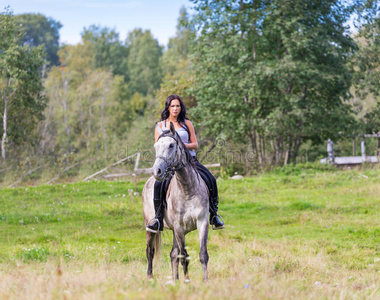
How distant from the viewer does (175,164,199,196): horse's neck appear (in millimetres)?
7250

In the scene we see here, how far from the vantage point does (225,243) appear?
11625 mm

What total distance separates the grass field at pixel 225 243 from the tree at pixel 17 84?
1050cm

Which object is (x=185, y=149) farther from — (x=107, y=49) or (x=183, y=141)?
(x=107, y=49)

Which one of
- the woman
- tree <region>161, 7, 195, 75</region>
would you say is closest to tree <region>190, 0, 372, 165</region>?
the woman

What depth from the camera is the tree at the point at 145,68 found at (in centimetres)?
7331

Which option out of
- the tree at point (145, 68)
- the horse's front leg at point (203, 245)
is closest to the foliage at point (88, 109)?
the tree at point (145, 68)

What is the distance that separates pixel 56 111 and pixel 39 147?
13838 millimetres

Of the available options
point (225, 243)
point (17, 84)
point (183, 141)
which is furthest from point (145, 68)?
point (183, 141)

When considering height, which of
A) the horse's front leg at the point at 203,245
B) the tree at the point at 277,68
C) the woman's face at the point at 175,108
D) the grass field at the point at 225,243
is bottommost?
the grass field at the point at 225,243

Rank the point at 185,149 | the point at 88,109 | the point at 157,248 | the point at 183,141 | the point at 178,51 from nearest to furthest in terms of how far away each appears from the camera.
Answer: the point at 185,149
the point at 183,141
the point at 157,248
the point at 88,109
the point at 178,51

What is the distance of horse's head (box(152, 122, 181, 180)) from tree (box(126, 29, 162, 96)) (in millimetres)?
63031

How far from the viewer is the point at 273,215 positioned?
15570 millimetres

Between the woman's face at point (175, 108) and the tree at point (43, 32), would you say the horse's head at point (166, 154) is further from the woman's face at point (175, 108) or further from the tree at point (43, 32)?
the tree at point (43, 32)

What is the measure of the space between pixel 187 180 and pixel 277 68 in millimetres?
17631
